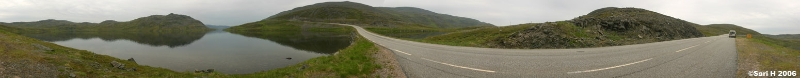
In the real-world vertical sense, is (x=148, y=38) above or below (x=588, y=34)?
below

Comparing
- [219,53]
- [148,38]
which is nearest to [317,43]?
[219,53]

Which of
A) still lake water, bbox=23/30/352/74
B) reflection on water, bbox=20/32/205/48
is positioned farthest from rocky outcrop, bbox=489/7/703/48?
reflection on water, bbox=20/32/205/48

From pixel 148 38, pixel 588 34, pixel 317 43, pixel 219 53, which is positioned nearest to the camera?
pixel 219 53

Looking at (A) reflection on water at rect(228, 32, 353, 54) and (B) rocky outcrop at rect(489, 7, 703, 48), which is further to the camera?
(A) reflection on water at rect(228, 32, 353, 54)

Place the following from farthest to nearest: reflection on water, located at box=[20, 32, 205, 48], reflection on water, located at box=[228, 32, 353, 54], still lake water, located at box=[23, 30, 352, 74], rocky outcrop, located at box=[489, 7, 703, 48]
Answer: reflection on water, located at box=[20, 32, 205, 48] → reflection on water, located at box=[228, 32, 353, 54] → rocky outcrop, located at box=[489, 7, 703, 48] → still lake water, located at box=[23, 30, 352, 74]

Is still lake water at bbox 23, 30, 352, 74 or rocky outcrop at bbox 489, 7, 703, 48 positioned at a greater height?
rocky outcrop at bbox 489, 7, 703, 48

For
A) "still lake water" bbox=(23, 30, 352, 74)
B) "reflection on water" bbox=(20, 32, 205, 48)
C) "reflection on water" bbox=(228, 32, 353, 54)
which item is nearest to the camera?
"still lake water" bbox=(23, 30, 352, 74)

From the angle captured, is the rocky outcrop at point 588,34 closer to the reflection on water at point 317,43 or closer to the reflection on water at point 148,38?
the reflection on water at point 317,43

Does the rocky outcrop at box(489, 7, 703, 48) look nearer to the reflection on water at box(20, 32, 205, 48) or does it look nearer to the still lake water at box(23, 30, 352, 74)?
the still lake water at box(23, 30, 352, 74)

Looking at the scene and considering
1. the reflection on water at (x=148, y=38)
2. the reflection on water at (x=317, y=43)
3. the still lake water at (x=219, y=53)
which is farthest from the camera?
the reflection on water at (x=148, y=38)

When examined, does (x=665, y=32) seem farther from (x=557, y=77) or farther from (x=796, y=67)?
(x=557, y=77)

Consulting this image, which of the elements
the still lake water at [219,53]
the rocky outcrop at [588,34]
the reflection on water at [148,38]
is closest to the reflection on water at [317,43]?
the still lake water at [219,53]

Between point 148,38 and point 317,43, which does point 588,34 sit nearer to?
point 317,43

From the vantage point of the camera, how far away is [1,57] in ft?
71.8
